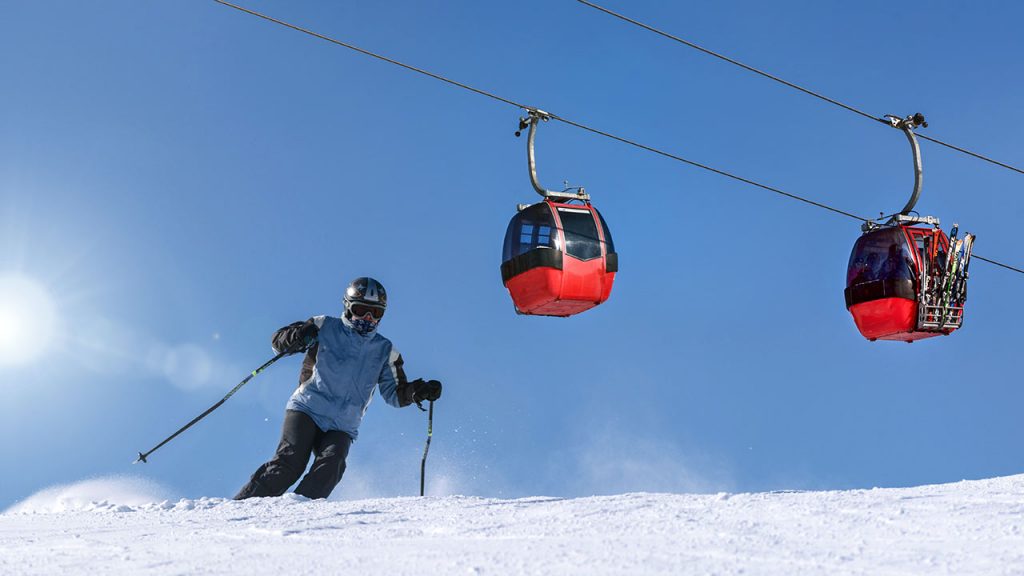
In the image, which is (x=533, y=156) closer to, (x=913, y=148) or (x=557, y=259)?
→ (x=557, y=259)

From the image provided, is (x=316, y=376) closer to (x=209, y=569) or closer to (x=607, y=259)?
(x=607, y=259)

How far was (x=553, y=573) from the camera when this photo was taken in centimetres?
369

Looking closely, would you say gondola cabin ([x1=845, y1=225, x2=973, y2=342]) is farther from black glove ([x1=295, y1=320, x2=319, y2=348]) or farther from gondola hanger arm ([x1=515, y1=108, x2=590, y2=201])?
black glove ([x1=295, y1=320, x2=319, y2=348])

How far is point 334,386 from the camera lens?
809cm

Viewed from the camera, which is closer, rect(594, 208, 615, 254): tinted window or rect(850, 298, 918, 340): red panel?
rect(594, 208, 615, 254): tinted window

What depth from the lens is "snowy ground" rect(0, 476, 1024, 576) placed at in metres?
3.87

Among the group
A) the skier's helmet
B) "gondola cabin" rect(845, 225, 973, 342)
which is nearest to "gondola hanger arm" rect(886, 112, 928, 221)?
A: "gondola cabin" rect(845, 225, 973, 342)

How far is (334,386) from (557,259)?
2217 mm

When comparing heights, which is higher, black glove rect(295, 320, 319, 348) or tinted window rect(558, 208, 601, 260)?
tinted window rect(558, 208, 601, 260)

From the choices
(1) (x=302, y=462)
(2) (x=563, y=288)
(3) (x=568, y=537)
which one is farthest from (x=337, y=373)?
(3) (x=568, y=537)

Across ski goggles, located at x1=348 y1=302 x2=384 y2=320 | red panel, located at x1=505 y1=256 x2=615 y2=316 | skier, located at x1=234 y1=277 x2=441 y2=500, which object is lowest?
skier, located at x1=234 y1=277 x2=441 y2=500

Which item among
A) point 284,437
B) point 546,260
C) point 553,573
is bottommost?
point 553,573

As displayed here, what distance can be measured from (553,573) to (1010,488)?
3749 mm

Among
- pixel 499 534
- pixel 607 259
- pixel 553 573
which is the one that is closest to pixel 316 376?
pixel 607 259
